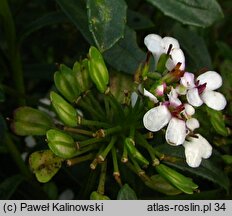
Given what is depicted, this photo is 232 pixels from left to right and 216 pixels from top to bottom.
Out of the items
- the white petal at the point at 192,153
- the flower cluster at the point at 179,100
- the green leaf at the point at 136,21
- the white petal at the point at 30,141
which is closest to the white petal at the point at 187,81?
the flower cluster at the point at 179,100

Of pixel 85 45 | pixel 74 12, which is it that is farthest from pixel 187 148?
pixel 85 45

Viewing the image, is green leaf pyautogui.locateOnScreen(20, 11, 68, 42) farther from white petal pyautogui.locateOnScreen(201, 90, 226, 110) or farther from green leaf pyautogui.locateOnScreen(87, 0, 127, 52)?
white petal pyautogui.locateOnScreen(201, 90, 226, 110)

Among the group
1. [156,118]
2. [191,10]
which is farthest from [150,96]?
[191,10]

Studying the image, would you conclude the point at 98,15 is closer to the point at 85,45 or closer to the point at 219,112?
the point at 219,112

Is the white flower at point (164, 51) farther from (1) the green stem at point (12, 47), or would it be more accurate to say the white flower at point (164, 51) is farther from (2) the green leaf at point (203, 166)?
(1) the green stem at point (12, 47)

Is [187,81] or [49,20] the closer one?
[187,81]

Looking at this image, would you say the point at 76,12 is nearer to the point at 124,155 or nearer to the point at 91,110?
the point at 91,110
